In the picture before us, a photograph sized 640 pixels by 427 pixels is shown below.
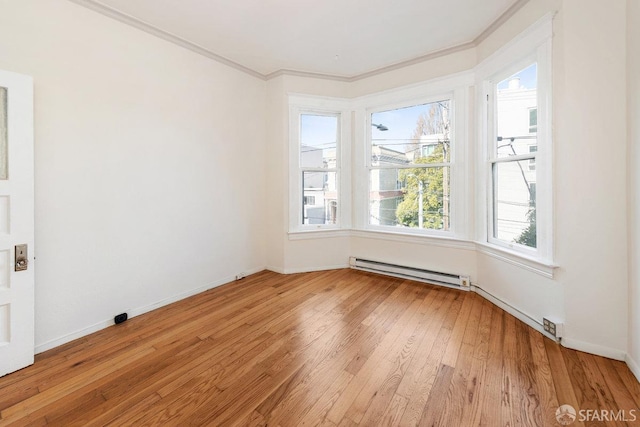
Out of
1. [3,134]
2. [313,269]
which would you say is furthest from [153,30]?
[313,269]

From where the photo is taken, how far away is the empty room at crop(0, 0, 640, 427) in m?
1.69

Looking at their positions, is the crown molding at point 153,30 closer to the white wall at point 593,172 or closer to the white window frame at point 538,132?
the white window frame at point 538,132

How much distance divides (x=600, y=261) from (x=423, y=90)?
8.29 feet

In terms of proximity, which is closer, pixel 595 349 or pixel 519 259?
pixel 595 349

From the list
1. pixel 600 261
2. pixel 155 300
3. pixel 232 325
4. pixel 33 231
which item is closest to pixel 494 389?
pixel 600 261

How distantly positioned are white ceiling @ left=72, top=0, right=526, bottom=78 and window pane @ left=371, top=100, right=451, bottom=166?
26.2 inches

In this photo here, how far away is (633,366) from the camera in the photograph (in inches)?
68.1

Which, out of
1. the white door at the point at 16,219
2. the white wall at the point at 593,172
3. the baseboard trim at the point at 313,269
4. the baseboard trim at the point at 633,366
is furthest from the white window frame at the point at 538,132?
the white door at the point at 16,219

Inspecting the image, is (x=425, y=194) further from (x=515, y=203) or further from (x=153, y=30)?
(x=153, y=30)

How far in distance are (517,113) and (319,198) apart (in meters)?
2.53

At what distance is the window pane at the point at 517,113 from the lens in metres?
2.42

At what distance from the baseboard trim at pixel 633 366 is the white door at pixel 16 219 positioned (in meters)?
4.07

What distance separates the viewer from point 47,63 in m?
2.07

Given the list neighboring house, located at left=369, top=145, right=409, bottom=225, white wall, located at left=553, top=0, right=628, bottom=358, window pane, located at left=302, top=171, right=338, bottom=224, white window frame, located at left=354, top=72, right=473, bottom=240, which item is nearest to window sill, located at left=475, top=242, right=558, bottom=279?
white wall, located at left=553, top=0, right=628, bottom=358
